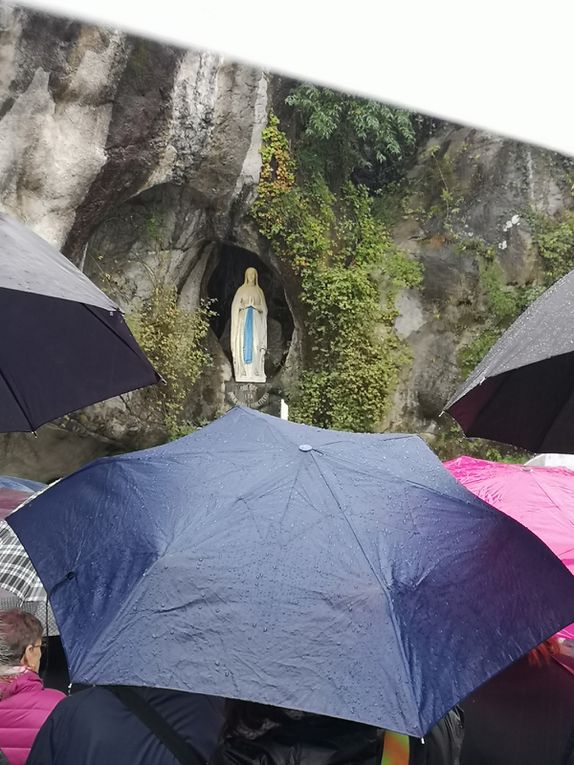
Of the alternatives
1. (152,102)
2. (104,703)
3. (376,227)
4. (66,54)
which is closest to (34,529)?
(104,703)

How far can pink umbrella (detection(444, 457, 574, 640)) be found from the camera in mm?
2445

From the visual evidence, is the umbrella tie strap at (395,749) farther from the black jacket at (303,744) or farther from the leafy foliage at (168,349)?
the leafy foliage at (168,349)

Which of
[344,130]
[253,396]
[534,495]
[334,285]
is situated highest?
[344,130]

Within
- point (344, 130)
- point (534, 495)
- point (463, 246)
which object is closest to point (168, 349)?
point (344, 130)

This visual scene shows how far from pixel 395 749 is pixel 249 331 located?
28.8ft

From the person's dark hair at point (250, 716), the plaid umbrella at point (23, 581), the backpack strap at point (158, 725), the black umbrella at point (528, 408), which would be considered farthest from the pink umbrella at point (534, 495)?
the plaid umbrella at point (23, 581)

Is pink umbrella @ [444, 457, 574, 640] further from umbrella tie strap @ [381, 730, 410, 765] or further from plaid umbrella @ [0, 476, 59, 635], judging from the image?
plaid umbrella @ [0, 476, 59, 635]

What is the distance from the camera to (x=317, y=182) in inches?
368

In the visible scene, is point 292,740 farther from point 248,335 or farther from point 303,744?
point 248,335

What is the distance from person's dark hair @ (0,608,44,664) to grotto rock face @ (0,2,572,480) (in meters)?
5.47

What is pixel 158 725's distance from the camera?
51.6 inches

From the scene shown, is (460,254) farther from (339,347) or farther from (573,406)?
(573,406)

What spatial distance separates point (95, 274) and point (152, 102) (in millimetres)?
2220

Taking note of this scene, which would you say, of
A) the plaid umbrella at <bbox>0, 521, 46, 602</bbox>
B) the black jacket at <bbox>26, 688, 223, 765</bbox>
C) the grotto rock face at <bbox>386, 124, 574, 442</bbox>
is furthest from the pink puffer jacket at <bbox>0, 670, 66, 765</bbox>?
the grotto rock face at <bbox>386, 124, 574, 442</bbox>
